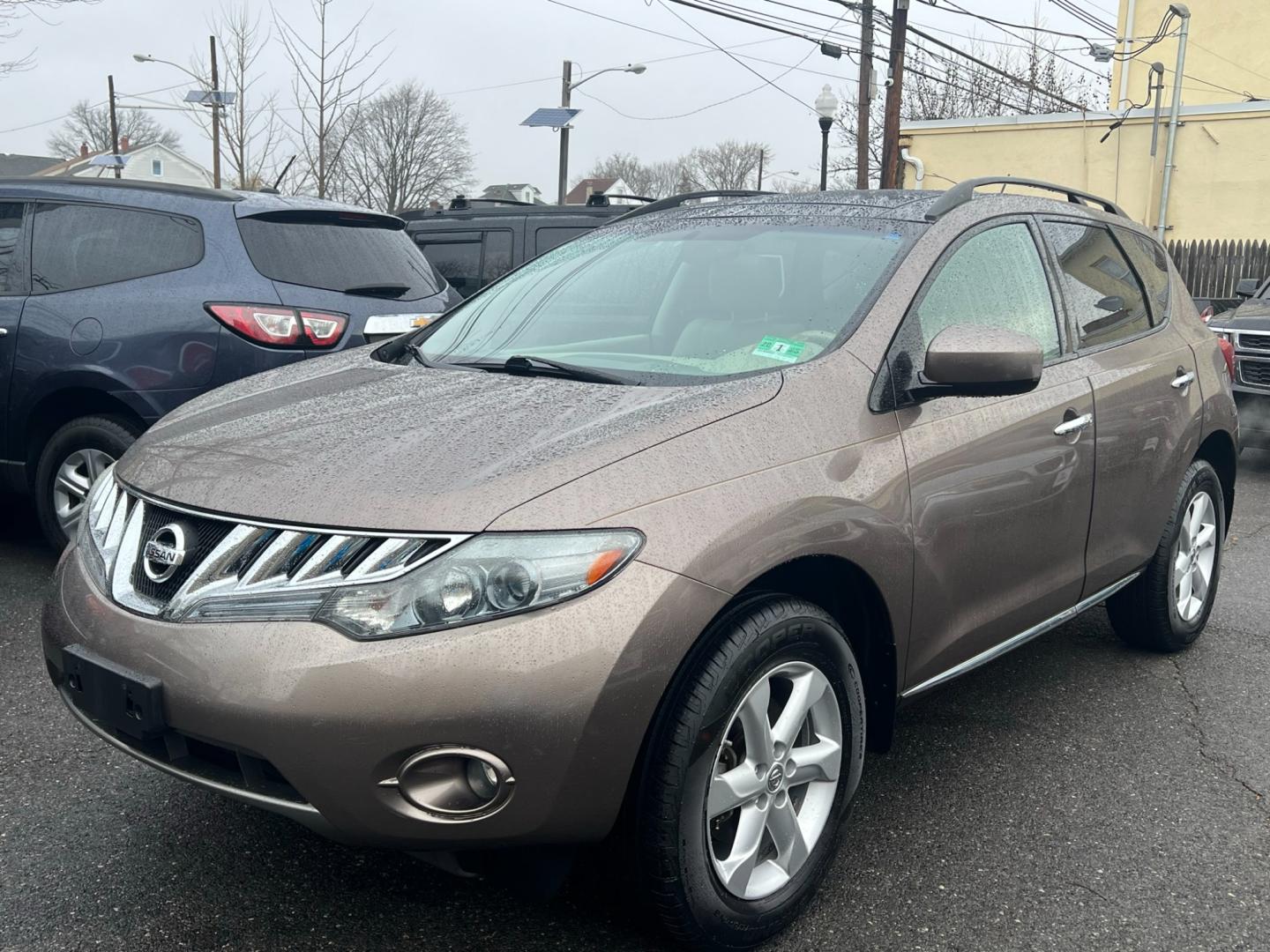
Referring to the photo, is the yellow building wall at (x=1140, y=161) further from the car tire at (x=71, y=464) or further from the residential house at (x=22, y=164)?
the residential house at (x=22, y=164)

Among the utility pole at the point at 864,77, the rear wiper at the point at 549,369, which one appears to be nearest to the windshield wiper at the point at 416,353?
the rear wiper at the point at 549,369

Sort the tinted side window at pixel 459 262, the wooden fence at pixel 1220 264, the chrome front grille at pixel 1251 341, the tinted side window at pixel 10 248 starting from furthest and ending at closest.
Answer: the wooden fence at pixel 1220 264
the tinted side window at pixel 459 262
the chrome front grille at pixel 1251 341
the tinted side window at pixel 10 248

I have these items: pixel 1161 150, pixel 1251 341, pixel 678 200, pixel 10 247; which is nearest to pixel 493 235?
pixel 10 247

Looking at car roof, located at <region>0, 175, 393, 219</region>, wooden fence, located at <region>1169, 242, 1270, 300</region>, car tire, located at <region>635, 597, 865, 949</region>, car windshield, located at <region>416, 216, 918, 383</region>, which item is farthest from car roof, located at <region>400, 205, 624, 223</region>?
wooden fence, located at <region>1169, 242, 1270, 300</region>

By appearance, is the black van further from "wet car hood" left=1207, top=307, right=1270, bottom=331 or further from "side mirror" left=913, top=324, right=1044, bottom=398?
"side mirror" left=913, top=324, right=1044, bottom=398

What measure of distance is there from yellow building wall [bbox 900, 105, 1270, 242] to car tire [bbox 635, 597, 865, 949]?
20631mm

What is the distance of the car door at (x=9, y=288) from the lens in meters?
5.19

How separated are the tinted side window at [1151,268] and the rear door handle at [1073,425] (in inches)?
36.8

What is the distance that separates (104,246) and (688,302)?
129 inches

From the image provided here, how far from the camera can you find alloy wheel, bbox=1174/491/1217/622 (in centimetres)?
443

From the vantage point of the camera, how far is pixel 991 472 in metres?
3.11

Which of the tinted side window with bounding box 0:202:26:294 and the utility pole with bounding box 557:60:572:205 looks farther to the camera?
the utility pole with bounding box 557:60:572:205

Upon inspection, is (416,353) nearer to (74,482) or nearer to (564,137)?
(74,482)

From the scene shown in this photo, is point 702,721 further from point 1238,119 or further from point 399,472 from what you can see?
point 1238,119
